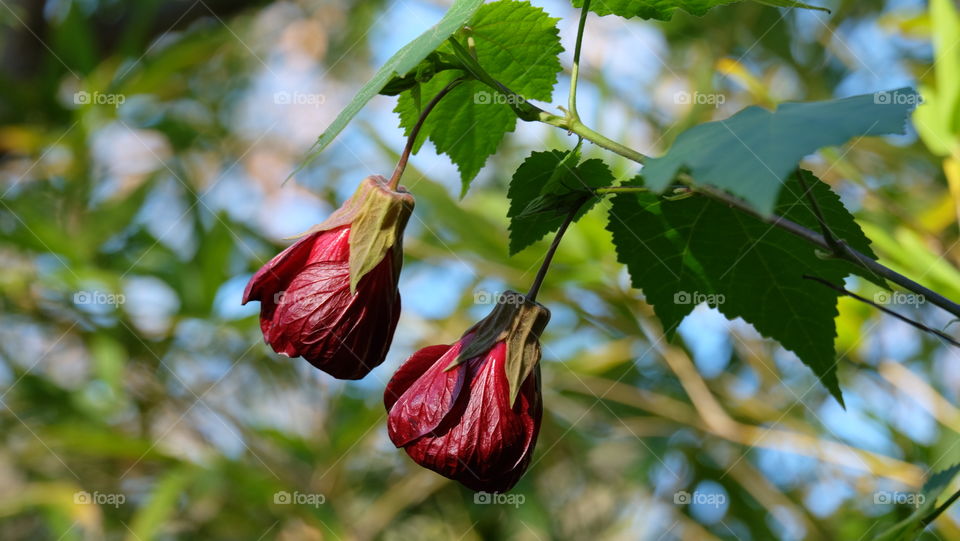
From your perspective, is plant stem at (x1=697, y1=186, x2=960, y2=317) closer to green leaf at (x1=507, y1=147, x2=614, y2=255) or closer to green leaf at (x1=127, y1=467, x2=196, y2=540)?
green leaf at (x1=507, y1=147, x2=614, y2=255)

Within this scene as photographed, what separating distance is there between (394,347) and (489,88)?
1054 millimetres

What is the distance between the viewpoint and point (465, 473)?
16.6 inches

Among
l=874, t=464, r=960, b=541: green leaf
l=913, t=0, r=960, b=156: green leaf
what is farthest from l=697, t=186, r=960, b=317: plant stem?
l=913, t=0, r=960, b=156: green leaf

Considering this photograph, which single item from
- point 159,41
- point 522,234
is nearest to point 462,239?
point 522,234

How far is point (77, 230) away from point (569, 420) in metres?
1.01

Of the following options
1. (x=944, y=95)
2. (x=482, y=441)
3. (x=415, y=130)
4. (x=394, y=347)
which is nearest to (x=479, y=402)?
(x=482, y=441)

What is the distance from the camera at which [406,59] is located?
371mm

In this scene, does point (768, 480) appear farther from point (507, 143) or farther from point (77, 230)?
point (77, 230)

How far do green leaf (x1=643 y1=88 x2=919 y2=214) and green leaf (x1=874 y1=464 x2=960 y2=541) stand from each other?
19 centimetres

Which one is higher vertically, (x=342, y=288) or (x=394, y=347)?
(x=342, y=288)

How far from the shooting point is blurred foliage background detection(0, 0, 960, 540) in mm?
1233

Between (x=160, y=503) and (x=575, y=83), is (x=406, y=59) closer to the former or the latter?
(x=575, y=83)

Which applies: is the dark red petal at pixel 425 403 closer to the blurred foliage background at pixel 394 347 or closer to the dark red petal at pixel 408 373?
the dark red petal at pixel 408 373

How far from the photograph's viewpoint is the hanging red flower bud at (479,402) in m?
0.42
